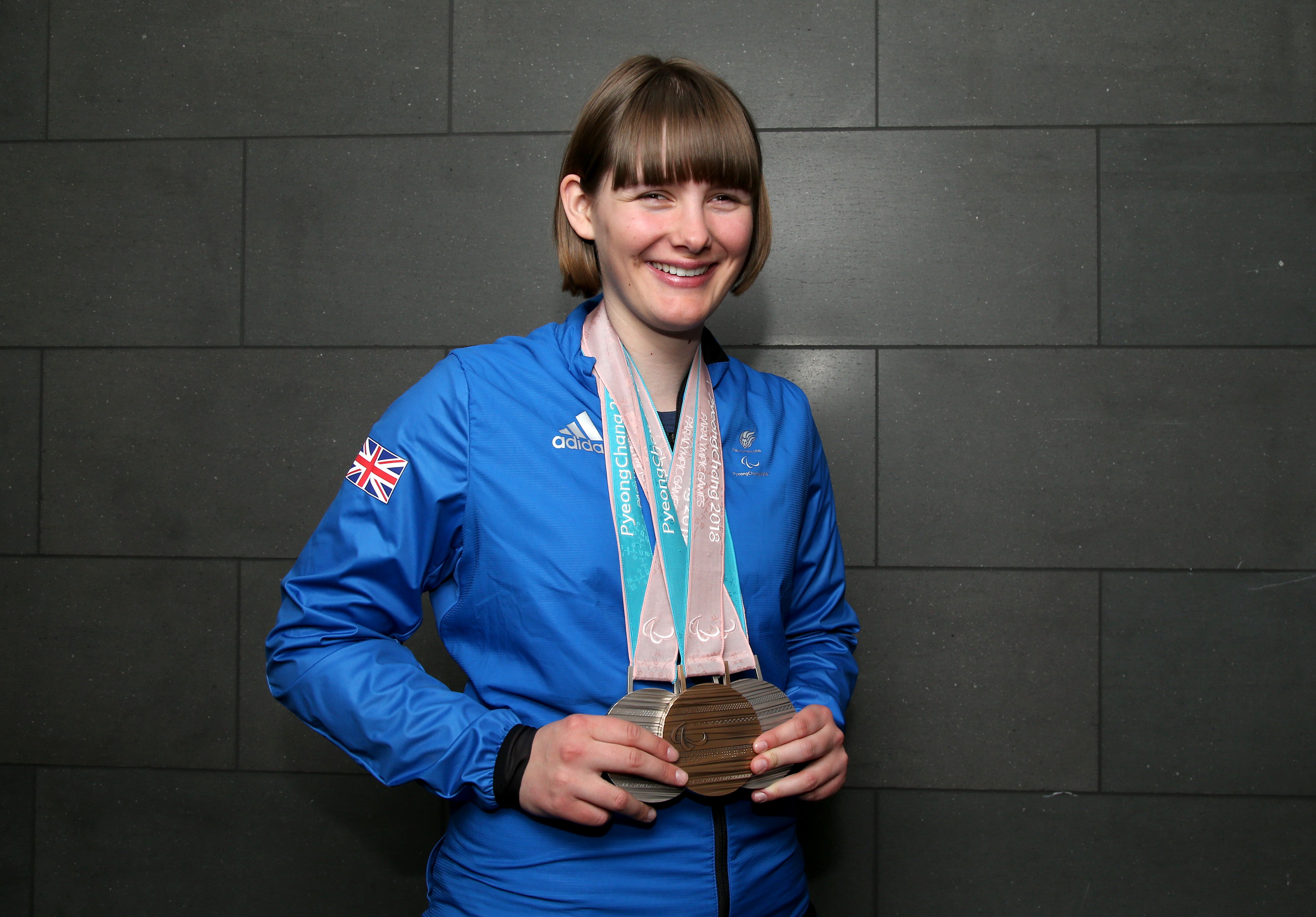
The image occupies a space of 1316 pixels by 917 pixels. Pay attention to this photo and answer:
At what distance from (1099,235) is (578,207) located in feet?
5.15

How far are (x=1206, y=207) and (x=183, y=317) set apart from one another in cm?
274

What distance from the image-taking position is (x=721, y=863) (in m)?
1.23

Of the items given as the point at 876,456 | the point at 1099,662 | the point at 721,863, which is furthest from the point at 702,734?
the point at 1099,662

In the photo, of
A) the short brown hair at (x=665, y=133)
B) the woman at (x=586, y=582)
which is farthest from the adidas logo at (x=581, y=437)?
the short brown hair at (x=665, y=133)

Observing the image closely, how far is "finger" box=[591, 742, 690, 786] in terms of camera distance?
108 centimetres

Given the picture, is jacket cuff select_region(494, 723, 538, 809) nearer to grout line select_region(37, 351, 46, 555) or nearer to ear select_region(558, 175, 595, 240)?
ear select_region(558, 175, 595, 240)

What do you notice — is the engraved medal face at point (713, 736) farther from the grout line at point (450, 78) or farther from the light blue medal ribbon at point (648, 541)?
the grout line at point (450, 78)

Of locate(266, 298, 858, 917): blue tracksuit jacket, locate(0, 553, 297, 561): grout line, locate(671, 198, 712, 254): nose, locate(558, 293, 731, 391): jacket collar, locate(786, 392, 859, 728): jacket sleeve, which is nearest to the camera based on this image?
locate(266, 298, 858, 917): blue tracksuit jacket

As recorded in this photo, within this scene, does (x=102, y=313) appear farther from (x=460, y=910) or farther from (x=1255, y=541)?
(x=1255, y=541)

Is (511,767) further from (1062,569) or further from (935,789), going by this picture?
(1062,569)

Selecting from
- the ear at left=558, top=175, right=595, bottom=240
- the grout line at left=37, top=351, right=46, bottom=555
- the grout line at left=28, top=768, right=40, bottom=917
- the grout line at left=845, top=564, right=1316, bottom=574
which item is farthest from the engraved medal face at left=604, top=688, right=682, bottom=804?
the grout line at left=28, top=768, right=40, bottom=917

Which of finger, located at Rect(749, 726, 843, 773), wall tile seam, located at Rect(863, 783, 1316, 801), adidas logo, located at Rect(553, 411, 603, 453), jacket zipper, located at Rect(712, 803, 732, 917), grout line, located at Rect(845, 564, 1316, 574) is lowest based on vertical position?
wall tile seam, located at Rect(863, 783, 1316, 801)

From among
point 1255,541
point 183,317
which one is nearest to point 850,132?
point 1255,541

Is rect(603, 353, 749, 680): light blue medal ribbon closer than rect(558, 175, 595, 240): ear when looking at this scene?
Yes
